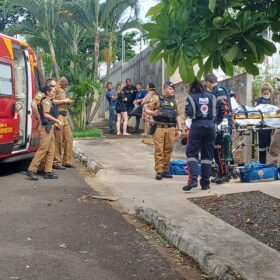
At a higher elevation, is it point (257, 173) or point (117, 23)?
point (117, 23)

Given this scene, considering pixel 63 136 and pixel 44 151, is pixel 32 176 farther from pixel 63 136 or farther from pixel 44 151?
pixel 63 136

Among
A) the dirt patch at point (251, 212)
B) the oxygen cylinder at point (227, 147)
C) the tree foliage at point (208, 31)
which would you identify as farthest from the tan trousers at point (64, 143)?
the tree foliage at point (208, 31)

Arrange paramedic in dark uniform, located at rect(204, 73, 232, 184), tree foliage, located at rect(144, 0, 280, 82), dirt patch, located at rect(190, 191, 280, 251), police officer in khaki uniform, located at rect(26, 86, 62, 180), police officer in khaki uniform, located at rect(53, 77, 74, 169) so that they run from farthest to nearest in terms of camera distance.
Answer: police officer in khaki uniform, located at rect(53, 77, 74, 169) < police officer in khaki uniform, located at rect(26, 86, 62, 180) < paramedic in dark uniform, located at rect(204, 73, 232, 184) < dirt patch, located at rect(190, 191, 280, 251) < tree foliage, located at rect(144, 0, 280, 82)

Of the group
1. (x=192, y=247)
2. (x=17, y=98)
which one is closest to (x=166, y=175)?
(x=17, y=98)

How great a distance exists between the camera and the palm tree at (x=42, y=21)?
60.5 ft

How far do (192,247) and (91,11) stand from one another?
14.4 metres

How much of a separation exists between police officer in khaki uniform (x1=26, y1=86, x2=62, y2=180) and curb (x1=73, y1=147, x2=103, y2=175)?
1313mm

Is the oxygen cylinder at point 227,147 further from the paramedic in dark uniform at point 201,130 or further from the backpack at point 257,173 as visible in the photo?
the paramedic in dark uniform at point 201,130

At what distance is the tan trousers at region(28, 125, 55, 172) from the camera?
9758 mm

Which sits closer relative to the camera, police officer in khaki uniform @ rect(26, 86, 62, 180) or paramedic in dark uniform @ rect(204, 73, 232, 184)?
paramedic in dark uniform @ rect(204, 73, 232, 184)

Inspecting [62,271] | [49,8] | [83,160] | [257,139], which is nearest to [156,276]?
[62,271]

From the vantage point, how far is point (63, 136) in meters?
11.2

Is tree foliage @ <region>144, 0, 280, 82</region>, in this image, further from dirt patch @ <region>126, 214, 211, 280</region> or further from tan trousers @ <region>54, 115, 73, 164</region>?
tan trousers @ <region>54, 115, 73, 164</region>

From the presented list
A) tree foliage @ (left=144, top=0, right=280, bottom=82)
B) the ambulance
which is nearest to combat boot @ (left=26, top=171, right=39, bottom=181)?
the ambulance
